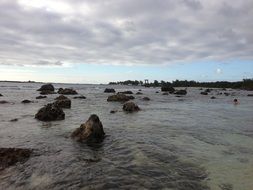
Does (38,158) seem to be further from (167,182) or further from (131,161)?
(167,182)

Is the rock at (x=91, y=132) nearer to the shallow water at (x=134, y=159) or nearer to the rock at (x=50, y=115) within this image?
the shallow water at (x=134, y=159)

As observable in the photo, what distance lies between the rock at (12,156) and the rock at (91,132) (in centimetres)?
423

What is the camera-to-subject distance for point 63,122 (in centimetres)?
2802

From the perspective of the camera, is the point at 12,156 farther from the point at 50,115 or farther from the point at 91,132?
the point at 50,115

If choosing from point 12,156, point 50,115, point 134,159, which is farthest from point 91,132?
point 50,115

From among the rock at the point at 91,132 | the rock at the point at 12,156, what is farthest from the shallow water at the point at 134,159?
the rock at the point at 91,132

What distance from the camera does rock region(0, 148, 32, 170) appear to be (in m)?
14.6

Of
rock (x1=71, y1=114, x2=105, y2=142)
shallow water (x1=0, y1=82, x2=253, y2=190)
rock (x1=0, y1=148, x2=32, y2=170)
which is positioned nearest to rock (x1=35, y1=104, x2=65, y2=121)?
shallow water (x1=0, y1=82, x2=253, y2=190)

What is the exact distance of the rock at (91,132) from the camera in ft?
66.0

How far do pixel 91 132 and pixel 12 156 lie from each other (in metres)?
5.84

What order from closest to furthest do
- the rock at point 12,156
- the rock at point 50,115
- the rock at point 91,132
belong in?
the rock at point 12,156, the rock at point 91,132, the rock at point 50,115

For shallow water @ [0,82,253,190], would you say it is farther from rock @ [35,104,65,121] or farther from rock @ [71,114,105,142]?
rock @ [35,104,65,121]

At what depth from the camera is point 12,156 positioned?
50.5ft

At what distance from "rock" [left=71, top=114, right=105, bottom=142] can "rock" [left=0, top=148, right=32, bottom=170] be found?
13.9 feet
